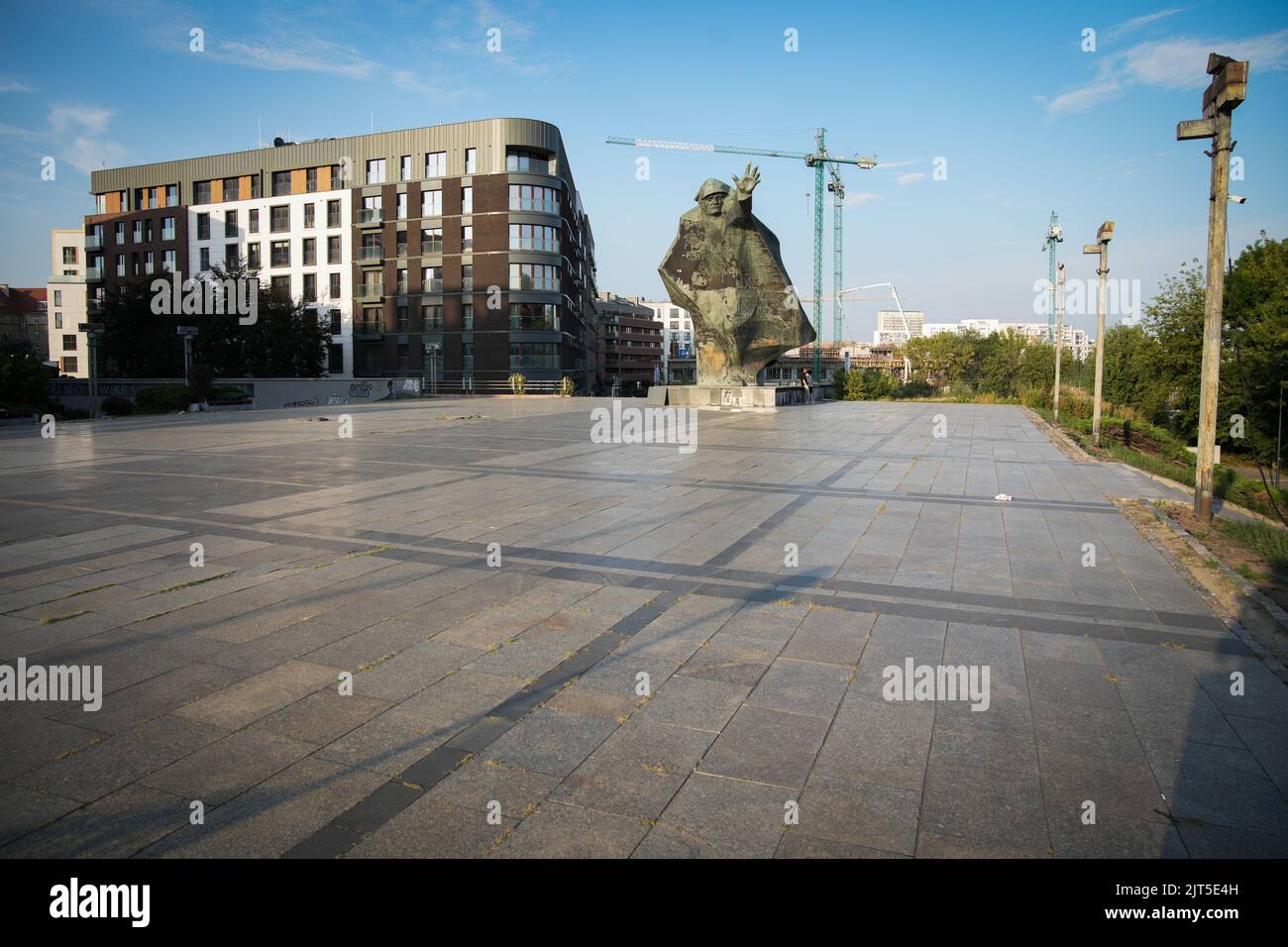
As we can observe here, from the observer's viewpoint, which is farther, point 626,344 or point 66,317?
point 626,344

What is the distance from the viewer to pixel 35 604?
6.25m

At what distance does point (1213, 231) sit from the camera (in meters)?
10.3

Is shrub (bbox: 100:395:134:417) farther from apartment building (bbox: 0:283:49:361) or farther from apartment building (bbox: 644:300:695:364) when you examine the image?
apartment building (bbox: 644:300:695:364)

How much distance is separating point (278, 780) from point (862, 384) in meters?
51.3

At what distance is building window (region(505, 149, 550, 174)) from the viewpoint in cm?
5797

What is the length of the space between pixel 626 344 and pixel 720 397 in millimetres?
108696

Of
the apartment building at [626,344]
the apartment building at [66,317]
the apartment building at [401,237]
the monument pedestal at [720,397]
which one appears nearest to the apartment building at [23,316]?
the apartment building at [66,317]

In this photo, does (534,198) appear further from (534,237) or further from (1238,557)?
(1238,557)

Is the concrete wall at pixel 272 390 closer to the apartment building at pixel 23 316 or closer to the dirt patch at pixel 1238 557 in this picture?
the dirt patch at pixel 1238 557

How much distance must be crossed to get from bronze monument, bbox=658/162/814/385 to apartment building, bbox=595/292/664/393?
95264mm

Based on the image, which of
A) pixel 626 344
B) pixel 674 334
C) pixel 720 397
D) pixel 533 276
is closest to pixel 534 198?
pixel 533 276

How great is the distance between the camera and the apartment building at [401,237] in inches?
2297
